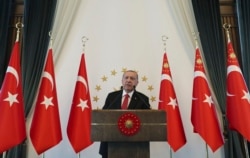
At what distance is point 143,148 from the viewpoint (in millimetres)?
1844

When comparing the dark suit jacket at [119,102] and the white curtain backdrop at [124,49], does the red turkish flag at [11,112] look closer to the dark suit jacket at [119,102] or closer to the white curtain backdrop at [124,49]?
the white curtain backdrop at [124,49]

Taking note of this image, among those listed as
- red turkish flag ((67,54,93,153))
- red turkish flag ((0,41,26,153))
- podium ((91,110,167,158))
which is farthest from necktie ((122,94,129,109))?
red turkish flag ((0,41,26,153))

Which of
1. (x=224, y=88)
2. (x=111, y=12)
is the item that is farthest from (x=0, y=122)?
(x=224, y=88)

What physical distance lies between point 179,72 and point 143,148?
2.03 metres

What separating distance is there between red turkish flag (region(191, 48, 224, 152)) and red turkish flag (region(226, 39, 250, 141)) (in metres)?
0.19

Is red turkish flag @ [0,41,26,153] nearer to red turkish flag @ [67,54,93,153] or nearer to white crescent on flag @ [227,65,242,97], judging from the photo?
red turkish flag @ [67,54,93,153]

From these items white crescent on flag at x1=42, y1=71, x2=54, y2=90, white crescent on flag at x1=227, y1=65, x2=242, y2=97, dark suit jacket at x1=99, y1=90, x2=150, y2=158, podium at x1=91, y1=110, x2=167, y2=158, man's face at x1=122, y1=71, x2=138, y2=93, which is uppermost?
white crescent on flag at x1=227, y1=65, x2=242, y2=97

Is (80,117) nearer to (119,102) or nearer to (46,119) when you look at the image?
(46,119)

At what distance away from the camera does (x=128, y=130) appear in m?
1.82

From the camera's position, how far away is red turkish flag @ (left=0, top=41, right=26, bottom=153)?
2.80 meters

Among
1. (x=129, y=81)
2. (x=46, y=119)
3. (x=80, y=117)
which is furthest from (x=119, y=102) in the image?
(x=46, y=119)

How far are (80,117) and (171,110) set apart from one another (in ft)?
3.51

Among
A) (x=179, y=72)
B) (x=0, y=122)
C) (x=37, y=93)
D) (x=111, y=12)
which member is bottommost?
(x=0, y=122)

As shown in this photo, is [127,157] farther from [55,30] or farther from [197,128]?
[55,30]
